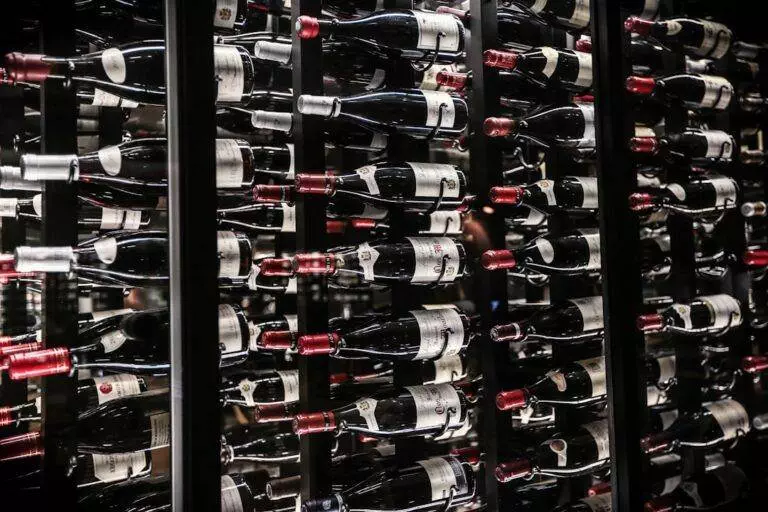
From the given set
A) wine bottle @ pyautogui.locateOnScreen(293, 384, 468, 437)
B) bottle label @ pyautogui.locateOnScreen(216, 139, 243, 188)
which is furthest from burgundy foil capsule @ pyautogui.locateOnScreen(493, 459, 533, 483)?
bottle label @ pyautogui.locateOnScreen(216, 139, 243, 188)

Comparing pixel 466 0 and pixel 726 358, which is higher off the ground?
pixel 466 0

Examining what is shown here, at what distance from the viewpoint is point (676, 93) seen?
1.54 meters

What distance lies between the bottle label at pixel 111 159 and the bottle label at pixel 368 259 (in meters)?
0.42

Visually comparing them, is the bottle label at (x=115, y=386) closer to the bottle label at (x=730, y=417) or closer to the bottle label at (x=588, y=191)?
the bottle label at (x=588, y=191)

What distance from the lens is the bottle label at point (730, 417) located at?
1549 mm

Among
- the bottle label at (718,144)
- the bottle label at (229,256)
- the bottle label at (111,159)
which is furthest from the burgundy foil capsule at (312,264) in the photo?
the bottle label at (718,144)

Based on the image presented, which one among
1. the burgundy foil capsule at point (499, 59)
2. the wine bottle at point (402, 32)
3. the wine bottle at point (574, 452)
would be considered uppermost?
the wine bottle at point (402, 32)

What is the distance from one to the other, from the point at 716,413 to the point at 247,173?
1.15 m

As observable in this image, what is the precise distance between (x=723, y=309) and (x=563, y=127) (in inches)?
22.5

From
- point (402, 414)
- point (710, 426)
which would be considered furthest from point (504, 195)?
point (710, 426)

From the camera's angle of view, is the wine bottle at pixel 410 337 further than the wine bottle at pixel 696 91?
No

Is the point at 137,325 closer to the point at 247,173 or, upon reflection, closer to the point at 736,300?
the point at 247,173

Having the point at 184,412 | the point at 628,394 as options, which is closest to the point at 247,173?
the point at 184,412

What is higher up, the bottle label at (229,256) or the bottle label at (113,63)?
the bottle label at (113,63)
